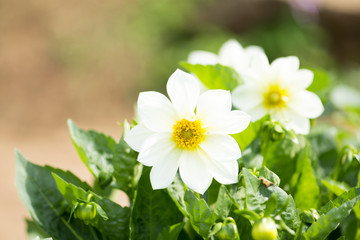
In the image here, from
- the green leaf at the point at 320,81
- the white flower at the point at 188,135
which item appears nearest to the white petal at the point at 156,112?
the white flower at the point at 188,135

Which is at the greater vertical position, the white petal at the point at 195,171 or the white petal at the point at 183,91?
the white petal at the point at 183,91

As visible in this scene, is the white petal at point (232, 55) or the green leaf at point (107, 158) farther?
the white petal at point (232, 55)

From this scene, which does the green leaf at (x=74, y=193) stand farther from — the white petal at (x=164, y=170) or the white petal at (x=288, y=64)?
the white petal at (x=288, y=64)

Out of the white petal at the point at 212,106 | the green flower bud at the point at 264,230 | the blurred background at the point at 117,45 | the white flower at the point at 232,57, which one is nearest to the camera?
the green flower bud at the point at 264,230

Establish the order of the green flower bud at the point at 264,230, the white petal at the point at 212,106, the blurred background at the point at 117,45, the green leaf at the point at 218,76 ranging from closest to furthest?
the green flower bud at the point at 264,230, the white petal at the point at 212,106, the green leaf at the point at 218,76, the blurred background at the point at 117,45

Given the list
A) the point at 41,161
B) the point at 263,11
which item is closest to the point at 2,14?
the point at 41,161

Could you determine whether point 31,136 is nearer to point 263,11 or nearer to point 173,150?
point 263,11
